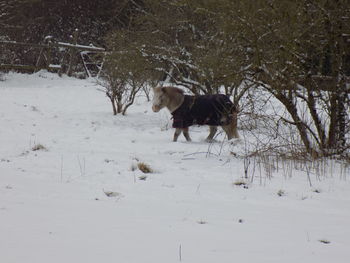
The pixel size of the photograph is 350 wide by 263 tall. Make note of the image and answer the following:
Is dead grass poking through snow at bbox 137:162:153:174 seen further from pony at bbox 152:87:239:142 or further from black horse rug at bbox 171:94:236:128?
black horse rug at bbox 171:94:236:128

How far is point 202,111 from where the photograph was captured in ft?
28.2

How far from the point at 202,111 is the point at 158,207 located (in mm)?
5024

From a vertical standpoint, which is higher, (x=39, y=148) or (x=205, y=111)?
(x=205, y=111)

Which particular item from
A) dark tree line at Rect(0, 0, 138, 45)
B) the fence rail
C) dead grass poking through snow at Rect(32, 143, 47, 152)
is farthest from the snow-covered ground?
dark tree line at Rect(0, 0, 138, 45)

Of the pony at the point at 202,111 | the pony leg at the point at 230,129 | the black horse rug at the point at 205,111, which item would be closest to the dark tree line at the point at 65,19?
the pony at the point at 202,111

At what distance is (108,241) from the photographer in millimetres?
2717

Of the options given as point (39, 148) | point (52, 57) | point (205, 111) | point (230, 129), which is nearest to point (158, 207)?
point (39, 148)

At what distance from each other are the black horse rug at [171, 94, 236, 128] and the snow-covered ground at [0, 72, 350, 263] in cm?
76

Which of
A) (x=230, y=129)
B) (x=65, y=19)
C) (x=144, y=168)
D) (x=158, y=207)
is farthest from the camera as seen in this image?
(x=65, y=19)

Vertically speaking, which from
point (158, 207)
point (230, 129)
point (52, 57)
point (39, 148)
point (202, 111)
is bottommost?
point (158, 207)

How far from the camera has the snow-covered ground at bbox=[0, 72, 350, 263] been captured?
258 cm

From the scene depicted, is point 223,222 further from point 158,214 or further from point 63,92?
point 63,92

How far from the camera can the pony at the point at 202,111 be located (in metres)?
8.51

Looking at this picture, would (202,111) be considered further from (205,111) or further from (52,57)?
(52,57)
